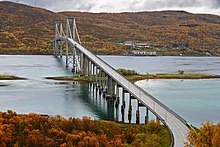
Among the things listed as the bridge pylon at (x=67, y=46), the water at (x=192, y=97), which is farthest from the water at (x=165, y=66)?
the water at (x=192, y=97)

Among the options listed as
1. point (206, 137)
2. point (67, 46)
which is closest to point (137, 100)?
point (206, 137)

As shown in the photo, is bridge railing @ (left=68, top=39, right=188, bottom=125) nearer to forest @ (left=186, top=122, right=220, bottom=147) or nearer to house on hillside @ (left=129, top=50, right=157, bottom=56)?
forest @ (left=186, top=122, right=220, bottom=147)

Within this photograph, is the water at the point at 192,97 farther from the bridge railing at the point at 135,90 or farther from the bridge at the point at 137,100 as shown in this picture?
the bridge at the point at 137,100

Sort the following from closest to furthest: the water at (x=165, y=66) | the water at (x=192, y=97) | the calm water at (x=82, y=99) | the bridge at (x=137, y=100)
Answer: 1. the bridge at (x=137, y=100)
2. the water at (x=192, y=97)
3. the calm water at (x=82, y=99)
4. the water at (x=165, y=66)

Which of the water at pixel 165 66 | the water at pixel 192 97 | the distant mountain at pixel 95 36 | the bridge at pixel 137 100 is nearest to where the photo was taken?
the bridge at pixel 137 100

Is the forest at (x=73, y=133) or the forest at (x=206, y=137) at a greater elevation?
the forest at (x=206, y=137)

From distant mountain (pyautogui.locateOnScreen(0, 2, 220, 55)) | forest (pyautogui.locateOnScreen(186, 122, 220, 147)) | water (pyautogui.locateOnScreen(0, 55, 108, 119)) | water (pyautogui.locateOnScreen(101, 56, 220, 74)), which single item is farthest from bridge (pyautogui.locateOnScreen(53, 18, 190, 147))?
distant mountain (pyautogui.locateOnScreen(0, 2, 220, 55))

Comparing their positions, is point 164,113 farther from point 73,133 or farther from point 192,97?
point 192,97

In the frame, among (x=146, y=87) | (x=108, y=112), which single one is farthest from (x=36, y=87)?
(x=108, y=112)
